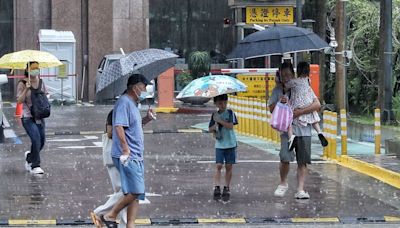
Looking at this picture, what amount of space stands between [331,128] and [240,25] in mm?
18254

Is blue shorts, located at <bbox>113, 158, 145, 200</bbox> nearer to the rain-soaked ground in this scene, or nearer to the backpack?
the rain-soaked ground

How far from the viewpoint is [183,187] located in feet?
46.6

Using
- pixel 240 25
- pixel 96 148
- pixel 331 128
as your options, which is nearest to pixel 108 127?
pixel 331 128

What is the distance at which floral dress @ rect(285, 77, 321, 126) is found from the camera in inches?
512

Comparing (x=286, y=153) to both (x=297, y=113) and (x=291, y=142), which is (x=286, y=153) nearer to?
(x=291, y=142)

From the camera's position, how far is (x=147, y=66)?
1080 centimetres

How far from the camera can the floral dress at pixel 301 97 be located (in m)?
13.0

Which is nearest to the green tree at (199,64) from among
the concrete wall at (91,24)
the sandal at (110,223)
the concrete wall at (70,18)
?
the concrete wall at (91,24)

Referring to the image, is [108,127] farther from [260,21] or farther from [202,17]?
[202,17]

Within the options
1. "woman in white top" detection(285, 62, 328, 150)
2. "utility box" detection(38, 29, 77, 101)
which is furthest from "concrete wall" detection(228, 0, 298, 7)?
"woman in white top" detection(285, 62, 328, 150)

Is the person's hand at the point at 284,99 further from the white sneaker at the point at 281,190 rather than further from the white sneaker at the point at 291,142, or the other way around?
the white sneaker at the point at 281,190

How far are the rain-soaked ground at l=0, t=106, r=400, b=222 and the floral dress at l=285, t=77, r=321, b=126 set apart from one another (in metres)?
1.08

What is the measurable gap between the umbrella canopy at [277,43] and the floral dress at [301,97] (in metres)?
0.43

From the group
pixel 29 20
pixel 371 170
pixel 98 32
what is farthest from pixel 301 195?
pixel 29 20
